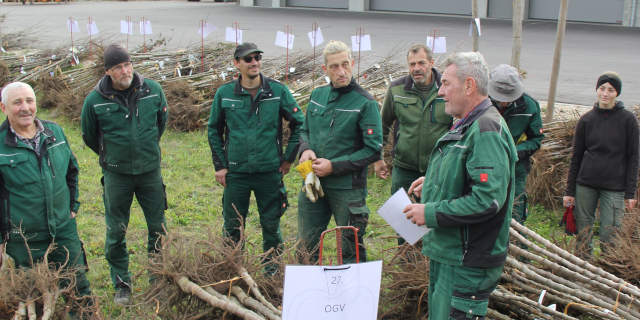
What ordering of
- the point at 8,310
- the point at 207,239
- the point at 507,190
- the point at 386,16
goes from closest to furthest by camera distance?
1. the point at 507,190
2. the point at 8,310
3. the point at 207,239
4. the point at 386,16

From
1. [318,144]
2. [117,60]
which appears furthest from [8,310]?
[318,144]

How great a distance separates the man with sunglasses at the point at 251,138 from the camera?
439 cm

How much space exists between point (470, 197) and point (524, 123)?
204cm

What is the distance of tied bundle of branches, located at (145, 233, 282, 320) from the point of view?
126 inches

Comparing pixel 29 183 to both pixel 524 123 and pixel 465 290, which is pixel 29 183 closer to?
pixel 465 290

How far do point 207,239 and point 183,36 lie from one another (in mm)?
17572

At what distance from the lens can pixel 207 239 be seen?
3568 millimetres

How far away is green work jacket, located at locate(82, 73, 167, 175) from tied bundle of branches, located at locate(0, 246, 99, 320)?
42.0 inches

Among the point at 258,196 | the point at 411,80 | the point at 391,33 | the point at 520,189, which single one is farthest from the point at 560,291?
the point at 391,33

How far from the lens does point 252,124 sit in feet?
14.4

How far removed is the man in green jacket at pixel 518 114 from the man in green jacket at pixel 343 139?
2.86 ft

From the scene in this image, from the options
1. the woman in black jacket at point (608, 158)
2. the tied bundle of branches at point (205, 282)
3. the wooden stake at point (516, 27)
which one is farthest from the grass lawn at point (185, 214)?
the wooden stake at point (516, 27)

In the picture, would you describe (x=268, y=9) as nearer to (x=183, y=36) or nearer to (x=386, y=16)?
(x=386, y=16)

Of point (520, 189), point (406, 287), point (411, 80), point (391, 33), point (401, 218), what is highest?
point (411, 80)
